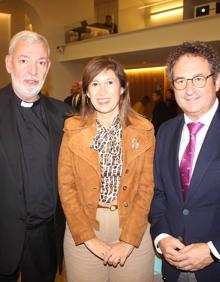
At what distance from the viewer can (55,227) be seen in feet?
7.96

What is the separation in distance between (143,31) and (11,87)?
10.0 meters

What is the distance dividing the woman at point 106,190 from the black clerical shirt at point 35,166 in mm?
208

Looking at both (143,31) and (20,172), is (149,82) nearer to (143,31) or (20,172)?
(143,31)

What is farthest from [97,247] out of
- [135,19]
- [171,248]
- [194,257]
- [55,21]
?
[55,21]

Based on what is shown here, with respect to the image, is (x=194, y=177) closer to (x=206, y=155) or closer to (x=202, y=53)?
(x=206, y=155)

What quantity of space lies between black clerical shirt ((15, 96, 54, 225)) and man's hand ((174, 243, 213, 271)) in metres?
1.01

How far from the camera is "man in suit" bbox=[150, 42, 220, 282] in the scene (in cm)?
185

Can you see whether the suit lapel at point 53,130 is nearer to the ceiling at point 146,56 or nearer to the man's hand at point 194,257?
the man's hand at point 194,257

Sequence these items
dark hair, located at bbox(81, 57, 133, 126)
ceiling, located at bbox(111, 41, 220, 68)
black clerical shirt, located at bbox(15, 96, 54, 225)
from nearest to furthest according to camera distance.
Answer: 1. dark hair, located at bbox(81, 57, 133, 126)
2. black clerical shirt, located at bbox(15, 96, 54, 225)
3. ceiling, located at bbox(111, 41, 220, 68)

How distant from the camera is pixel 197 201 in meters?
1.87

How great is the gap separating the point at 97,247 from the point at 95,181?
41 cm

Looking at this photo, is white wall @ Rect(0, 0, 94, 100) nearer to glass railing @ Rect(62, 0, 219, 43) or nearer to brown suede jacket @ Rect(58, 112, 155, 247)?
glass railing @ Rect(62, 0, 219, 43)

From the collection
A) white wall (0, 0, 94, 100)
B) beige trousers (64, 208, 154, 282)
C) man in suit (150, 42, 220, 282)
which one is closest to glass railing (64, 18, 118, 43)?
white wall (0, 0, 94, 100)

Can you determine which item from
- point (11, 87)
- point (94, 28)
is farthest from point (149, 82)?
point (11, 87)
